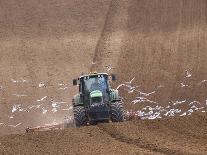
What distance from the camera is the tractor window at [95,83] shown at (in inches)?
810

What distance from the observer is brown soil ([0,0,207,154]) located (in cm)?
2878

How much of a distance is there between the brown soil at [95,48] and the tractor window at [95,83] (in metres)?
7.32

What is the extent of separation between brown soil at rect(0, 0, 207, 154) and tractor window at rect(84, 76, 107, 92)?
732cm

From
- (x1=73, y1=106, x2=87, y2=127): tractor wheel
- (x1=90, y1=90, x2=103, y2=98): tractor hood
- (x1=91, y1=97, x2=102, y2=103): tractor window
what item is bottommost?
(x1=73, y1=106, x2=87, y2=127): tractor wheel

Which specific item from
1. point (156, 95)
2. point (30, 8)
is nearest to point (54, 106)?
point (156, 95)

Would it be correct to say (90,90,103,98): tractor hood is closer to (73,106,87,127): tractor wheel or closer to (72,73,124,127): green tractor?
(72,73,124,127): green tractor

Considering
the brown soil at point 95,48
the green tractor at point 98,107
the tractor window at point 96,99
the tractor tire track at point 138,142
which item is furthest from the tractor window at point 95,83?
the brown soil at point 95,48

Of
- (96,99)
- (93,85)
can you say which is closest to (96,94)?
(96,99)

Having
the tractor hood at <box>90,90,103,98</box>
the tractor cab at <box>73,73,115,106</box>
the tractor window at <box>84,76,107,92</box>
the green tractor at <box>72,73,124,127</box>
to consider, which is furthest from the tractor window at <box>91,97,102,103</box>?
the tractor window at <box>84,76,107,92</box>

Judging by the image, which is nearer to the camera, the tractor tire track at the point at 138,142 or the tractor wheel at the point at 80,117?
the tractor tire track at the point at 138,142

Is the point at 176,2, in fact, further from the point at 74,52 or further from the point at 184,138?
the point at 184,138

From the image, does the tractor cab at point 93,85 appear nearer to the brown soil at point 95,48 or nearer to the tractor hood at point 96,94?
the tractor hood at point 96,94

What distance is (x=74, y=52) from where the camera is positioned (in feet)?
109

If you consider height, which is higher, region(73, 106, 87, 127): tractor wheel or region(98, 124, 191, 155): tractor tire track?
region(73, 106, 87, 127): tractor wheel
